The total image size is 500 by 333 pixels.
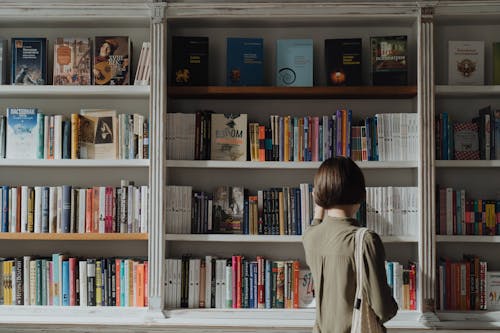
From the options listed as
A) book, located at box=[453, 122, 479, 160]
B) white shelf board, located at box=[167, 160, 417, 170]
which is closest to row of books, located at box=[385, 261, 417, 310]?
white shelf board, located at box=[167, 160, 417, 170]

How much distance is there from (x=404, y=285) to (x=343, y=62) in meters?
1.27

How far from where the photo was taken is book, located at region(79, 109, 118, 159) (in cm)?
307

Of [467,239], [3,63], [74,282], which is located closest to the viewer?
[467,239]

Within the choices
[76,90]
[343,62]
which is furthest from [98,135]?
[343,62]

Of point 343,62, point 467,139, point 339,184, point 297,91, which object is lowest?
point 339,184

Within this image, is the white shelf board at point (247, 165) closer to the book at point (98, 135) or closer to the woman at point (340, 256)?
the book at point (98, 135)

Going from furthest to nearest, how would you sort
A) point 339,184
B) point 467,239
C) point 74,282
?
1. point 74,282
2. point 467,239
3. point 339,184

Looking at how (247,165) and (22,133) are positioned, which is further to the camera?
(22,133)

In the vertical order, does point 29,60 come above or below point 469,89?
above

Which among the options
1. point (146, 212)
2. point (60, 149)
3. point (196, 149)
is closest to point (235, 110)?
point (196, 149)

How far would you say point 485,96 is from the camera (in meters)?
3.10

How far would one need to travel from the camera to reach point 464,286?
2.95m

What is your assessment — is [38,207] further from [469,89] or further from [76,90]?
[469,89]

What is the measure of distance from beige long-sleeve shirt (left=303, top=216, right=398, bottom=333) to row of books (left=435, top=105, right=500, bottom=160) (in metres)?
1.32
